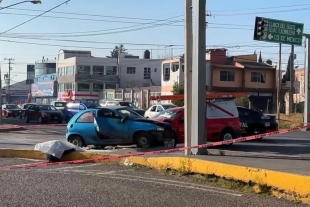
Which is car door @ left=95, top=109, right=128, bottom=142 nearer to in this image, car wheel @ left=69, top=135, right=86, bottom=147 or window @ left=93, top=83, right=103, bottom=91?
car wheel @ left=69, top=135, right=86, bottom=147

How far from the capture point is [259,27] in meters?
25.1

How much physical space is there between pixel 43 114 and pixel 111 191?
3147cm

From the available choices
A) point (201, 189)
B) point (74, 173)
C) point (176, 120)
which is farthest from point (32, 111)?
Result: point (201, 189)

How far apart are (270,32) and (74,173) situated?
1686cm

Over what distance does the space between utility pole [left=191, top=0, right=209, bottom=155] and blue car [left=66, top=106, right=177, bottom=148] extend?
11.4ft

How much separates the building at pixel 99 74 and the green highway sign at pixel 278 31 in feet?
197

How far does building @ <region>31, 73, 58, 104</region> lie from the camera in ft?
323

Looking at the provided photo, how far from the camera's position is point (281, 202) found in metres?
8.45

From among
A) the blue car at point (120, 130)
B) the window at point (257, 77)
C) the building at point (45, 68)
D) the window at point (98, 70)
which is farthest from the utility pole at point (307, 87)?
the building at point (45, 68)

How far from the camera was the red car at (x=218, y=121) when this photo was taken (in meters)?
18.2

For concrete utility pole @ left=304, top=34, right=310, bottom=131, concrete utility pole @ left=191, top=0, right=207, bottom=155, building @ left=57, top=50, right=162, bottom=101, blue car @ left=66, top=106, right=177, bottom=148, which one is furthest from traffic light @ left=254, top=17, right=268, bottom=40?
building @ left=57, top=50, right=162, bottom=101

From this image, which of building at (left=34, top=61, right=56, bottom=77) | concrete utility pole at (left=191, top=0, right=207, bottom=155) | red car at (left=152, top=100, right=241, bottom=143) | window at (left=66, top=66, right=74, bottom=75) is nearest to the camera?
concrete utility pole at (left=191, top=0, right=207, bottom=155)

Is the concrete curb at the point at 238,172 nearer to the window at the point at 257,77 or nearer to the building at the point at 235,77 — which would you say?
the building at the point at 235,77

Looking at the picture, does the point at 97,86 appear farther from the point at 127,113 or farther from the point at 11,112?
the point at 127,113
